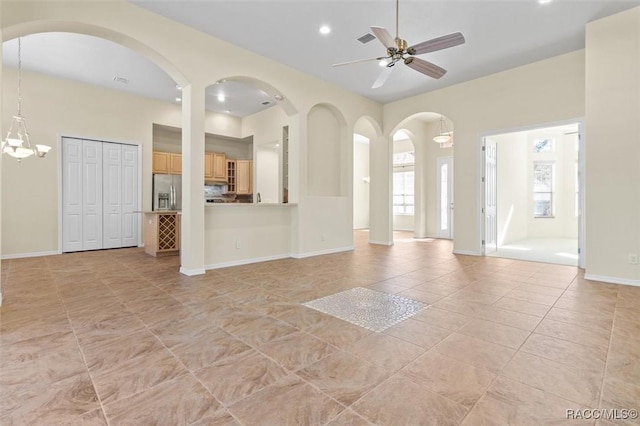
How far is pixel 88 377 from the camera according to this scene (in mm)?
1796

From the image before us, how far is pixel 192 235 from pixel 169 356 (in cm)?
253

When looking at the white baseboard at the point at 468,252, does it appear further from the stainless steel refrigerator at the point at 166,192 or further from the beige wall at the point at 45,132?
the beige wall at the point at 45,132

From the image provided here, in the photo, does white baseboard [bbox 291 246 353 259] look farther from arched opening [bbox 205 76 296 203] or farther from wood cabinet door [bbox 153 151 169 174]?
wood cabinet door [bbox 153 151 169 174]

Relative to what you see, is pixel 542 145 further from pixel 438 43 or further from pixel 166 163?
pixel 166 163

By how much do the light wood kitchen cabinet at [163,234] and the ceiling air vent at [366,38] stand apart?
186 inches

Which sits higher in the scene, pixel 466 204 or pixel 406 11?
pixel 406 11

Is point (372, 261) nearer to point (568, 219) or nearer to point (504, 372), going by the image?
point (504, 372)

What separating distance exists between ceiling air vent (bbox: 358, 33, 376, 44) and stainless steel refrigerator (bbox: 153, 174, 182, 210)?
5.84 metres

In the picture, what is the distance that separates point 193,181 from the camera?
4.32 metres

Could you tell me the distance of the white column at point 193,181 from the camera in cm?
431

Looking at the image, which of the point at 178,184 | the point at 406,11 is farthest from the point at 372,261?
the point at 178,184

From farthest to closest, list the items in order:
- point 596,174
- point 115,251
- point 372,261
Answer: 1. point 115,251
2. point 372,261
3. point 596,174

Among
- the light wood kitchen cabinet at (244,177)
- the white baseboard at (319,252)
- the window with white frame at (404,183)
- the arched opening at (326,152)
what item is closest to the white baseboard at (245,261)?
the white baseboard at (319,252)

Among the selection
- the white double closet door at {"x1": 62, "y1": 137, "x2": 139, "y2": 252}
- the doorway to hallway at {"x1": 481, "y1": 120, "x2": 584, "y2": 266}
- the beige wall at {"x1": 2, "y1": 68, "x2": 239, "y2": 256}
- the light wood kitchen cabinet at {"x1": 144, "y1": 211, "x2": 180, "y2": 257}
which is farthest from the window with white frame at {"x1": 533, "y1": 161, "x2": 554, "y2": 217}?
the beige wall at {"x1": 2, "y1": 68, "x2": 239, "y2": 256}
